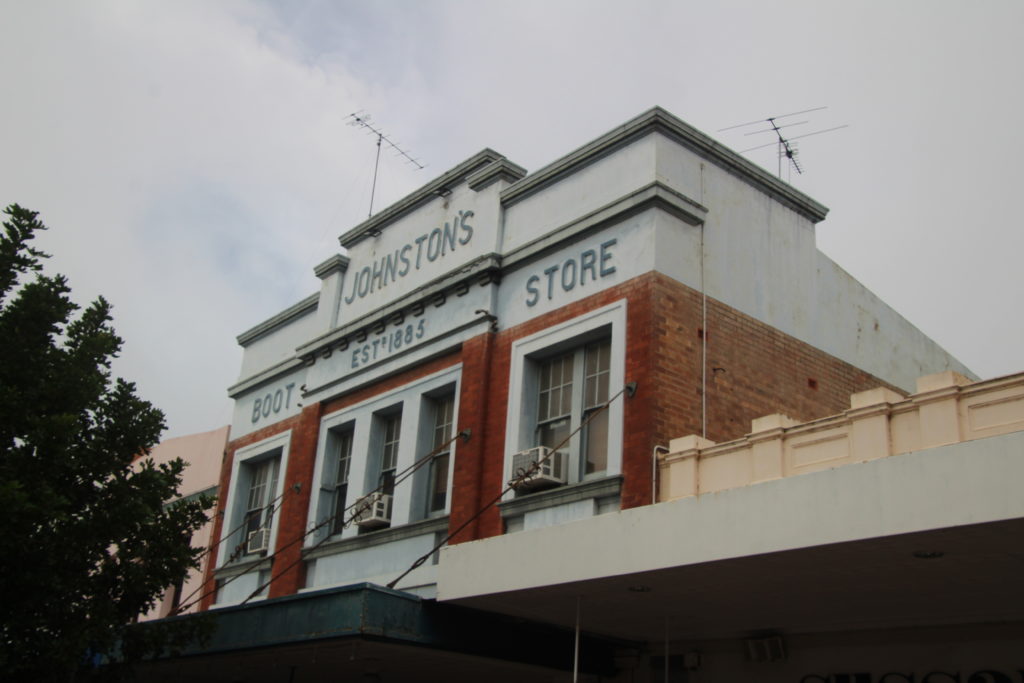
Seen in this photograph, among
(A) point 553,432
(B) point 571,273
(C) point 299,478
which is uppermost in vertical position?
(B) point 571,273

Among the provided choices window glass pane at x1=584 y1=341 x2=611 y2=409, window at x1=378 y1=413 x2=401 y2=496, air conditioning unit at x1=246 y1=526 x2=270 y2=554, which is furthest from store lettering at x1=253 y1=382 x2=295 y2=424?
window glass pane at x1=584 y1=341 x2=611 y2=409

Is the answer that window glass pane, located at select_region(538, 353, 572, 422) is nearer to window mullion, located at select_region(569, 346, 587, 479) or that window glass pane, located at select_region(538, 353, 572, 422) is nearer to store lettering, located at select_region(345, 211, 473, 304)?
window mullion, located at select_region(569, 346, 587, 479)

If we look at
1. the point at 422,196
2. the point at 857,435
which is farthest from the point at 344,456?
the point at 857,435

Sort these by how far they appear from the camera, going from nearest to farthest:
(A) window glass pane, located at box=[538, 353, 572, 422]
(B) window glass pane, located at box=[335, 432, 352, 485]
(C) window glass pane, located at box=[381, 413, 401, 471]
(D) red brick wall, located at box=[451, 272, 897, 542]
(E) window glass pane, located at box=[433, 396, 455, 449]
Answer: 1. (D) red brick wall, located at box=[451, 272, 897, 542]
2. (A) window glass pane, located at box=[538, 353, 572, 422]
3. (E) window glass pane, located at box=[433, 396, 455, 449]
4. (C) window glass pane, located at box=[381, 413, 401, 471]
5. (B) window glass pane, located at box=[335, 432, 352, 485]

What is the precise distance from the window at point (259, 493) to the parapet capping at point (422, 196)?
454cm

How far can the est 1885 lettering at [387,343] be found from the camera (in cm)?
1727

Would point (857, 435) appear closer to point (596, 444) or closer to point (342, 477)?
point (596, 444)

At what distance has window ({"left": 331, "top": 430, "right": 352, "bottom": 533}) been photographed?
18.1m

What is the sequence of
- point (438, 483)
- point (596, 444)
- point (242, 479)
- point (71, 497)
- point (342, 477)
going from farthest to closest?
point (242, 479), point (342, 477), point (438, 483), point (596, 444), point (71, 497)

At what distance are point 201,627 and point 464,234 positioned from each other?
22.9ft

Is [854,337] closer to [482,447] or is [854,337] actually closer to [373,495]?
[482,447]

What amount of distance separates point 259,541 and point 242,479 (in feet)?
7.53

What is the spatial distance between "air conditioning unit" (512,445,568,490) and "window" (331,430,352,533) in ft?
15.1

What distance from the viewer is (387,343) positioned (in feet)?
58.6
